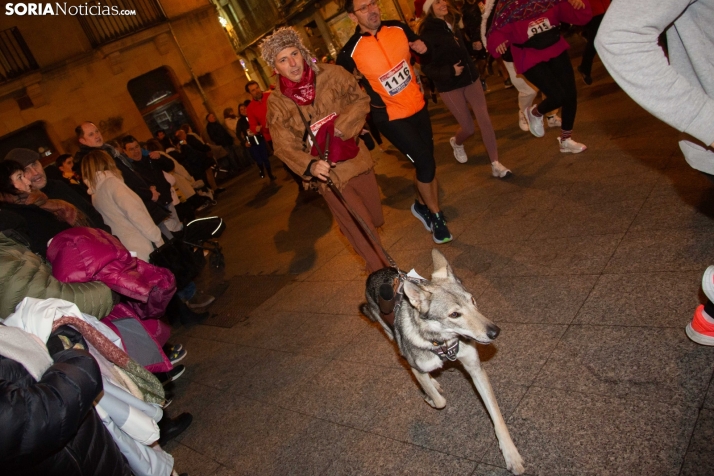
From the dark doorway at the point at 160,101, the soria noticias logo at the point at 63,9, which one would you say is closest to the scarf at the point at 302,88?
the dark doorway at the point at 160,101

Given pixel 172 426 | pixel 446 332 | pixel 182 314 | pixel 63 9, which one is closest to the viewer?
pixel 446 332

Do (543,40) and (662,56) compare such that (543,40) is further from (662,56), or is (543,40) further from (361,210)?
(662,56)

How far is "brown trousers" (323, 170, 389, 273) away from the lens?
426 cm

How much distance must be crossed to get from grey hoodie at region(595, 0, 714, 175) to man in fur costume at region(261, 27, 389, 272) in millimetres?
2294

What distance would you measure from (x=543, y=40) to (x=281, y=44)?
3303 millimetres

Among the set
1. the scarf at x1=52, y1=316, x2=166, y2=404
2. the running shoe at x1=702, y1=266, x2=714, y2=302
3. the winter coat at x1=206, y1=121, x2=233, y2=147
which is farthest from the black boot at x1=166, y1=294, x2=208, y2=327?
the winter coat at x1=206, y1=121, x2=233, y2=147

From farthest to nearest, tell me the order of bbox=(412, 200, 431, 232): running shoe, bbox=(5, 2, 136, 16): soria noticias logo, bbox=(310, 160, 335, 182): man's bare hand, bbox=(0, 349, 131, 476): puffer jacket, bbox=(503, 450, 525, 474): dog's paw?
bbox=(5, 2, 136, 16): soria noticias logo < bbox=(412, 200, 431, 232): running shoe < bbox=(310, 160, 335, 182): man's bare hand < bbox=(503, 450, 525, 474): dog's paw < bbox=(0, 349, 131, 476): puffer jacket

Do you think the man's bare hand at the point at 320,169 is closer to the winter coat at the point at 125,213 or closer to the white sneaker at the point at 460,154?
the winter coat at the point at 125,213

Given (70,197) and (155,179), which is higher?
(70,197)

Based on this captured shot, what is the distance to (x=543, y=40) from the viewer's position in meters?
5.32

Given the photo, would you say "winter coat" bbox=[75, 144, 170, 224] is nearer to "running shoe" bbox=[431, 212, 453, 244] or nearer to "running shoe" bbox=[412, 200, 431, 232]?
"running shoe" bbox=[412, 200, 431, 232]

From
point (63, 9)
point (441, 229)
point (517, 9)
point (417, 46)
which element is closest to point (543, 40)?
point (517, 9)

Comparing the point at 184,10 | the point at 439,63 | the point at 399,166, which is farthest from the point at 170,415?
the point at 184,10

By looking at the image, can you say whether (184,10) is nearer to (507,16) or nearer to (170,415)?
(507,16)
